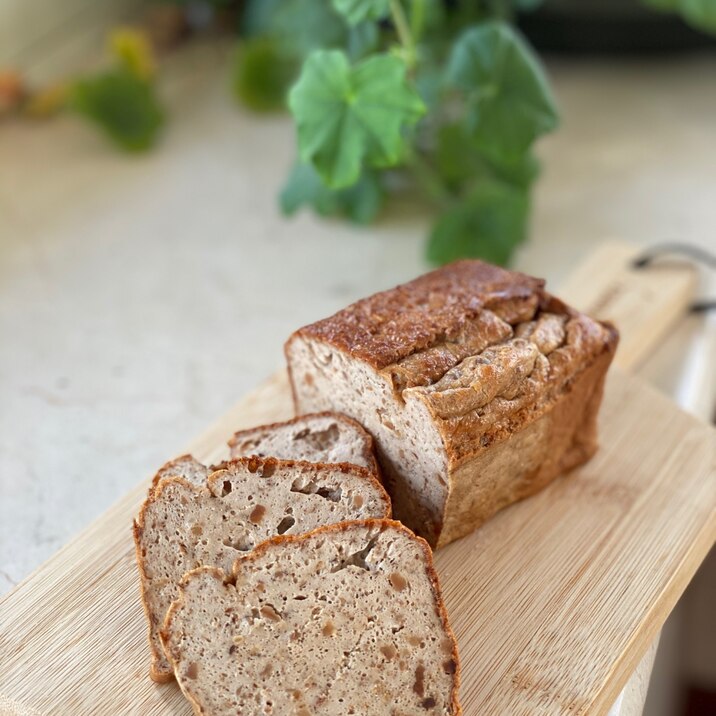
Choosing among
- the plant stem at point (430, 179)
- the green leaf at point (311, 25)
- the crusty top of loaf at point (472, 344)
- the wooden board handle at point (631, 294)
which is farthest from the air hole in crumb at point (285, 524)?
the green leaf at point (311, 25)

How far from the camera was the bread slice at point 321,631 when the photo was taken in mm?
1727

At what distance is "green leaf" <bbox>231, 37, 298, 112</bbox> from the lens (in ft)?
13.0

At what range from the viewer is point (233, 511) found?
77.4 inches

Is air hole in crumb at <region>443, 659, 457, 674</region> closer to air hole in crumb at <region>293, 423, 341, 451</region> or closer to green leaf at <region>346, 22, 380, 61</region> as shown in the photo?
air hole in crumb at <region>293, 423, 341, 451</region>

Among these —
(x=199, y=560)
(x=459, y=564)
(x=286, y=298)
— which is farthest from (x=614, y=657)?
(x=286, y=298)

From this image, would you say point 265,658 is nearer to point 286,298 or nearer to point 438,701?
point 438,701

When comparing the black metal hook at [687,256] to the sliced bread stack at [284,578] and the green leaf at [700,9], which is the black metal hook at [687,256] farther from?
the sliced bread stack at [284,578]

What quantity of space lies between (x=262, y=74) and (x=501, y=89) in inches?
59.2

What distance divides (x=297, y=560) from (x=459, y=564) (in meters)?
0.50

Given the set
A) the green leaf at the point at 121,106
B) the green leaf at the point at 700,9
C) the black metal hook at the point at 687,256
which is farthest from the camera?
the green leaf at the point at 121,106

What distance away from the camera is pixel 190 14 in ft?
15.5

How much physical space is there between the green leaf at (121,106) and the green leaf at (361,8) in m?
1.42

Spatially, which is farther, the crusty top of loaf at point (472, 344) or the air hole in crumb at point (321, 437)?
the air hole in crumb at point (321, 437)

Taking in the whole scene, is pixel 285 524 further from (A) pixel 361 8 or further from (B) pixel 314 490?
(A) pixel 361 8
